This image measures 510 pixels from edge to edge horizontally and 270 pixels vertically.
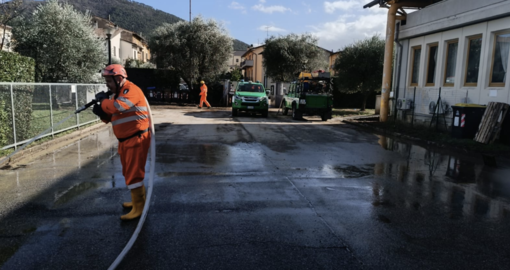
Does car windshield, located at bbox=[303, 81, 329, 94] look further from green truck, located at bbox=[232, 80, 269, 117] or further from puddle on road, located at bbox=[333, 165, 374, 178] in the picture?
puddle on road, located at bbox=[333, 165, 374, 178]

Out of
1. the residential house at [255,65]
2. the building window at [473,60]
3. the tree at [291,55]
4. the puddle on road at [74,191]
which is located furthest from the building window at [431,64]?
the residential house at [255,65]

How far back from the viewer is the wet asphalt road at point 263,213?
3.63 meters

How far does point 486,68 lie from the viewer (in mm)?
12086

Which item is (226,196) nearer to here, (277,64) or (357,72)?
(357,72)

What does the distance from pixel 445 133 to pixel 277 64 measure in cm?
2473

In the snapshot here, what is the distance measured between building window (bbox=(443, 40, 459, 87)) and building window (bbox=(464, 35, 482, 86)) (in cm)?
63

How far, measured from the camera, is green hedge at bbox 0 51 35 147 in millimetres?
8352

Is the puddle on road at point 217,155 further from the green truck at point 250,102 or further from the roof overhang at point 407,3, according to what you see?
the roof overhang at point 407,3

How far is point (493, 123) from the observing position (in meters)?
10.4

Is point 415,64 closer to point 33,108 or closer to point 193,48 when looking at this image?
point 33,108

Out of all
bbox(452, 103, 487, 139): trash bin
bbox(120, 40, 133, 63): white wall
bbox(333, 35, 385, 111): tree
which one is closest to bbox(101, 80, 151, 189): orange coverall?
bbox(452, 103, 487, 139): trash bin

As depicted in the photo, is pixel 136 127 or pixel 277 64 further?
pixel 277 64

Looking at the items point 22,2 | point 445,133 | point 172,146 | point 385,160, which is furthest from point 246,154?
point 22,2

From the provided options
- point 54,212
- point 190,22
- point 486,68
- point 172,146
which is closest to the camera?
point 54,212
